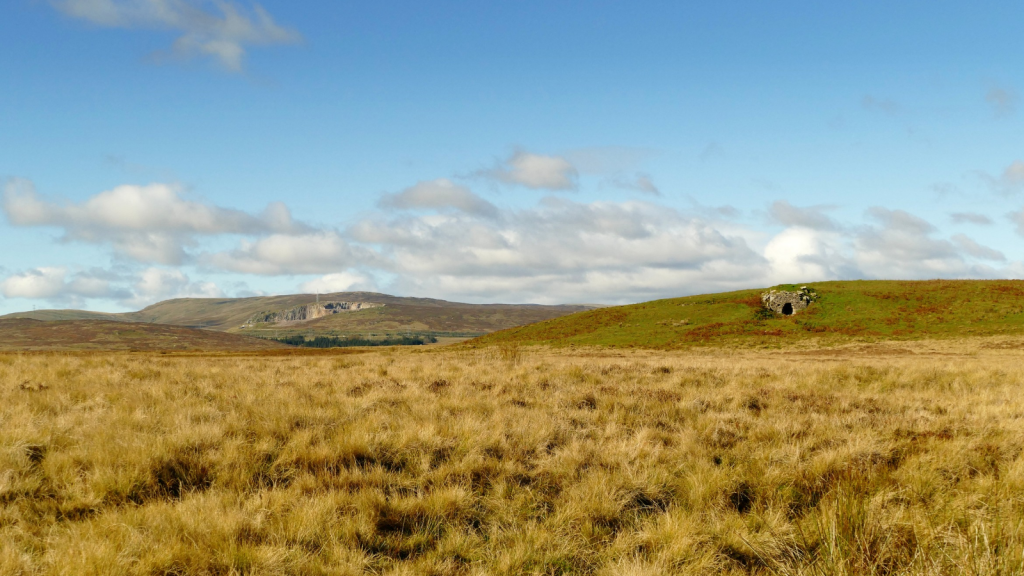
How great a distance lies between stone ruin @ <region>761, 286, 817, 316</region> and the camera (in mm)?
60688

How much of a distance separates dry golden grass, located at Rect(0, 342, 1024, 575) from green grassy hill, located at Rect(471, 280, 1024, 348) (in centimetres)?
4399

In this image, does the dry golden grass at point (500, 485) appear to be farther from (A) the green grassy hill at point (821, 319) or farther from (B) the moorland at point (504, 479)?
(A) the green grassy hill at point (821, 319)

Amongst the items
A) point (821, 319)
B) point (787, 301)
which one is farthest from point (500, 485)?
point (787, 301)

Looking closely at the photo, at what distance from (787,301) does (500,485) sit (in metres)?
63.9

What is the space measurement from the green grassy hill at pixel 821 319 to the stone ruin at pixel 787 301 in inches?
41.2

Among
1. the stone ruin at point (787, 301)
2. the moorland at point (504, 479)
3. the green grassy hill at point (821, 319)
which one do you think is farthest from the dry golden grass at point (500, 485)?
the stone ruin at point (787, 301)

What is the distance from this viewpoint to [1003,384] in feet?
46.3

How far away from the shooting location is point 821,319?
5681cm

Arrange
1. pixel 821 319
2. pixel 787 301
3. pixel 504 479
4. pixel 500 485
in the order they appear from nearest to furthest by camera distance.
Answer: pixel 500 485 → pixel 504 479 → pixel 821 319 → pixel 787 301

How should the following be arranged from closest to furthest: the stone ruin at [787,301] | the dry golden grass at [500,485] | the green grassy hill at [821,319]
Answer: the dry golden grass at [500,485] → the green grassy hill at [821,319] → the stone ruin at [787,301]

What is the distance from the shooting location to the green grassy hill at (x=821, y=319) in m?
51.3

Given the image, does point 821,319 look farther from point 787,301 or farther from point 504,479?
point 504,479

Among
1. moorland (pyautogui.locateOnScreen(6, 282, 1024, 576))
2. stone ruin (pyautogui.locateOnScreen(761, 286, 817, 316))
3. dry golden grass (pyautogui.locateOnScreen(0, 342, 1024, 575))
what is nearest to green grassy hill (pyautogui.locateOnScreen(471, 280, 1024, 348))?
stone ruin (pyautogui.locateOnScreen(761, 286, 817, 316))

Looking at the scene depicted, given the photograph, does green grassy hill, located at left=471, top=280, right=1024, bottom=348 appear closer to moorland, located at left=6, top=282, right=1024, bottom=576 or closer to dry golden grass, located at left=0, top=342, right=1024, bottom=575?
moorland, located at left=6, top=282, right=1024, bottom=576
